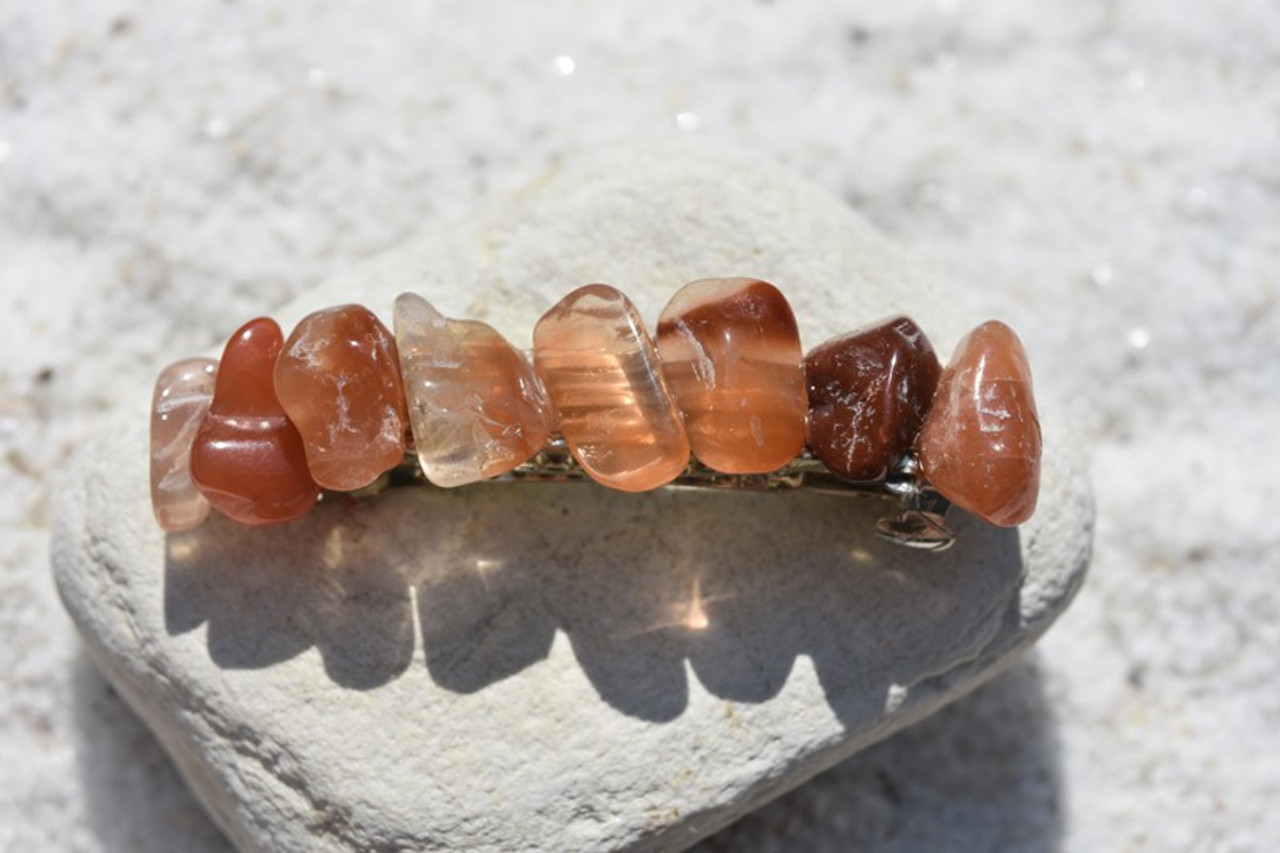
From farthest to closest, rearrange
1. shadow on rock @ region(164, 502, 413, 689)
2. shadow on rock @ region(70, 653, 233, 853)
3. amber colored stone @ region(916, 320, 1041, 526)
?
shadow on rock @ region(70, 653, 233, 853) < shadow on rock @ region(164, 502, 413, 689) < amber colored stone @ region(916, 320, 1041, 526)

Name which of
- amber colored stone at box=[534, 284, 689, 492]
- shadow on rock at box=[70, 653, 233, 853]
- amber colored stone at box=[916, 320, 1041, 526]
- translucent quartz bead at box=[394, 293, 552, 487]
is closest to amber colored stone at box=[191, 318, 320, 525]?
translucent quartz bead at box=[394, 293, 552, 487]

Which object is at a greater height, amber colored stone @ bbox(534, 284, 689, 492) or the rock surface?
amber colored stone @ bbox(534, 284, 689, 492)

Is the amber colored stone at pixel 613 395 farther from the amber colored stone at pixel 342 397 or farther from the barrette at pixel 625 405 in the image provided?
the amber colored stone at pixel 342 397

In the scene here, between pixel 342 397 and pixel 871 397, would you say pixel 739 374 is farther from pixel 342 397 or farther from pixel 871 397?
pixel 342 397

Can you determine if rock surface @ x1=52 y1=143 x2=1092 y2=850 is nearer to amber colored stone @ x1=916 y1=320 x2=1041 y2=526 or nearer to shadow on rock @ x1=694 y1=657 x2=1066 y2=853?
amber colored stone @ x1=916 y1=320 x2=1041 y2=526

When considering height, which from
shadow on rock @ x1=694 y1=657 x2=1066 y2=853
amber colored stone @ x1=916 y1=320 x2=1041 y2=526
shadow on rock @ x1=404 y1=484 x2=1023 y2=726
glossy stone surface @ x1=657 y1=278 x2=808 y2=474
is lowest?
shadow on rock @ x1=694 y1=657 x2=1066 y2=853

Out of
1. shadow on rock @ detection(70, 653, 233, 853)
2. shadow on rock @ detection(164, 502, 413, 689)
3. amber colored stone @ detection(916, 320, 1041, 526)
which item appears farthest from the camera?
shadow on rock @ detection(70, 653, 233, 853)

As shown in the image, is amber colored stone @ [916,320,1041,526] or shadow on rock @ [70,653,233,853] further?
shadow on rock @ [70,653,233,853]
